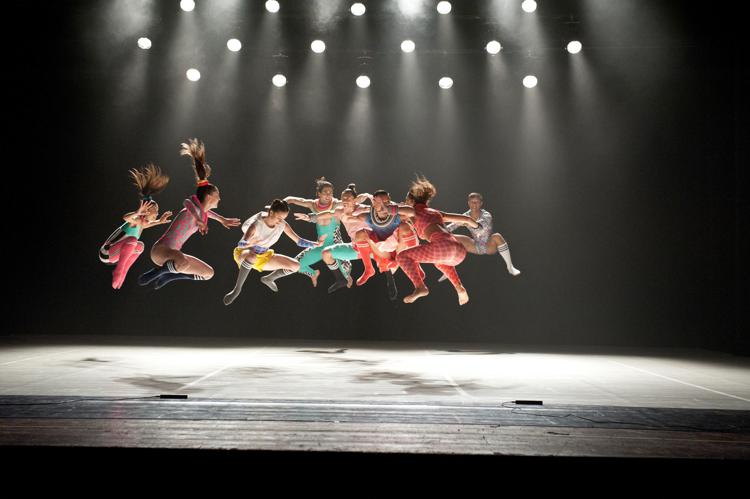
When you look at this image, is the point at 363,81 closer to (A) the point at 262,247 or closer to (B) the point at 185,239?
(A) the point at 262,247

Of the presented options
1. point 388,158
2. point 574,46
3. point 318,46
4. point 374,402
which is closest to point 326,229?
point 388,158

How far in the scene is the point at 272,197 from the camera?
22.4 feet

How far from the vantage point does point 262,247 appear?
5.64 metres

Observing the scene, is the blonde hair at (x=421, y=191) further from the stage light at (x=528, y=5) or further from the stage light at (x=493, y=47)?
the stage light at (x=528, y=5)

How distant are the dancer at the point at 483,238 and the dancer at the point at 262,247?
1588 mm

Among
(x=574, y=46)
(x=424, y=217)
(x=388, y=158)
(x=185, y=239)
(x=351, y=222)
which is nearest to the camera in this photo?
(x=185, y=239)

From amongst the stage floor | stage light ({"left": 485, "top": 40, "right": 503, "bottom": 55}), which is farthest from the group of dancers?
stage light ({"left": 485, "top": 40, "right": 503, "bottom": 55})

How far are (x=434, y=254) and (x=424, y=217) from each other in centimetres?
32

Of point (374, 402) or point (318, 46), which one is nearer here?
point (374, 402)

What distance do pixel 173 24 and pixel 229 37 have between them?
56 cm

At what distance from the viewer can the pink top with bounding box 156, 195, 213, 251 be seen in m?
5.07

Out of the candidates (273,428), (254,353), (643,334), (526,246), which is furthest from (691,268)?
(273,428)

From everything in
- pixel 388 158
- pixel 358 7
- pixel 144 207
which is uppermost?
pixel 358 7

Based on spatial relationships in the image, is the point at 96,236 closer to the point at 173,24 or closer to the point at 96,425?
the point at 173,24
